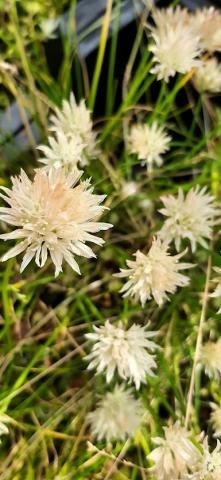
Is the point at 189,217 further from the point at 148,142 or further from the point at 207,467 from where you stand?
the point at 207,467

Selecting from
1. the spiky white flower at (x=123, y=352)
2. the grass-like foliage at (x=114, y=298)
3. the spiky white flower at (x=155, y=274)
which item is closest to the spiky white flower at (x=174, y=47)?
the grass-like foliage at (x=114, y=298)

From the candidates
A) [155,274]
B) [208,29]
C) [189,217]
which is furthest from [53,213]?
[208,29]

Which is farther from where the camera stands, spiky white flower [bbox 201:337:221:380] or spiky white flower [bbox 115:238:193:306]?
spiky white flower [bbox 201:337:221:380]

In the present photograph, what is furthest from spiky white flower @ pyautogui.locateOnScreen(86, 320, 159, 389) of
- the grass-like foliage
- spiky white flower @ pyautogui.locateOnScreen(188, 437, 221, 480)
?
spiky white flower @ pyautogui.locateOnScreen(188, 437, 221, 480)

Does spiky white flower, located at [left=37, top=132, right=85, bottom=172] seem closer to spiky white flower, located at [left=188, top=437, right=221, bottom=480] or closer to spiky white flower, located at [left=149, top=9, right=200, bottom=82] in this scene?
spiky white flower, located at [left=149, top=9, right=200, bottom=82]

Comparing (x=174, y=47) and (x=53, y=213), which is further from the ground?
(x=174, y=47)

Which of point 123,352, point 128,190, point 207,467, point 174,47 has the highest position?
point 174,47

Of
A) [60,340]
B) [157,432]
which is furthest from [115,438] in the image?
[60,340]
